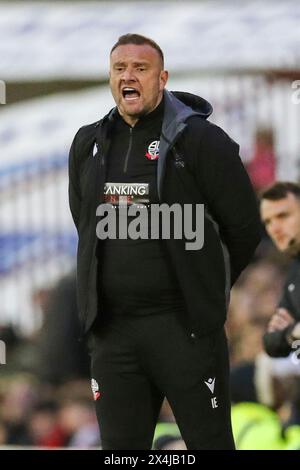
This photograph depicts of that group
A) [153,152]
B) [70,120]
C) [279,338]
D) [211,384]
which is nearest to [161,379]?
[211,384]

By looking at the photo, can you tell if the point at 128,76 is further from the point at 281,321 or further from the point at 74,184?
the point at 281,321

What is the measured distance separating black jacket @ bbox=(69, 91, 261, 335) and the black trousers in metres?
0.08

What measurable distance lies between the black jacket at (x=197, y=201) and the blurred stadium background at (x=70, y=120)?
147 inches

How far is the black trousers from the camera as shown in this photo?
13.3 feet

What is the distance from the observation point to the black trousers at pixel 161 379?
159 inches

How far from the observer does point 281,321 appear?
16.2 feet

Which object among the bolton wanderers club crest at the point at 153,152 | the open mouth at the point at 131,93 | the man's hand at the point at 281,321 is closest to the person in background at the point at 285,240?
the man's hand at the point at 281,321

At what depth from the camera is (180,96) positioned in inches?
170

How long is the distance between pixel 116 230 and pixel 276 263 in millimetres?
3921

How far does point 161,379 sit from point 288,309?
110 cm

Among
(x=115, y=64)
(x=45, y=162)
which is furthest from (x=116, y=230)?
(x=45, y=162)

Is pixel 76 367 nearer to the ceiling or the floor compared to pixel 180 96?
nearer to the floor

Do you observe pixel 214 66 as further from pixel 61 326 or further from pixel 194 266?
pixel 194 266

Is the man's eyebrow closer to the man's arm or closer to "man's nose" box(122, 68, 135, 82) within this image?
"man's nose" box(122, 68, 135, 82)
